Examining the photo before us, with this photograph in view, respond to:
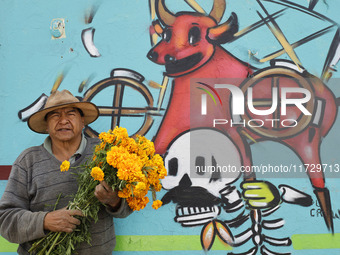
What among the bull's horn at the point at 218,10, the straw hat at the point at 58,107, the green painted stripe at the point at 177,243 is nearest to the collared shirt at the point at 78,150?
the straw hat at the point at 58,107

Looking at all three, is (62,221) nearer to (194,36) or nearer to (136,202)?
(136,202)

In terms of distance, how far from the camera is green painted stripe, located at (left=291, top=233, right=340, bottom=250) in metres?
2.66

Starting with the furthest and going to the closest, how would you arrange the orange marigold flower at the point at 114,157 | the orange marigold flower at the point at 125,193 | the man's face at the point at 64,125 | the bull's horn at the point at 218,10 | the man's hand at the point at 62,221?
the bull's horn at the point at 218,10
the man's face at the point at 64,125
the man's hand at the point at 62,221
the orange marigold flower at the point at 125,193
the orange marigold flower at the point at 114,157

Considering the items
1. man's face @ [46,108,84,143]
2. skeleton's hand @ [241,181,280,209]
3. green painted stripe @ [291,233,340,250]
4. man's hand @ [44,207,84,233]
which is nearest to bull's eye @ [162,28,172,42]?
man's face @ [46,108,84,143]

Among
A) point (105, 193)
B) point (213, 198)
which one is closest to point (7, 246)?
point (105, 193)

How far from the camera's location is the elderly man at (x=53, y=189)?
6.26ft

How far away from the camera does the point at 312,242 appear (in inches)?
105

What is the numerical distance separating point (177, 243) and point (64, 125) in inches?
59.9

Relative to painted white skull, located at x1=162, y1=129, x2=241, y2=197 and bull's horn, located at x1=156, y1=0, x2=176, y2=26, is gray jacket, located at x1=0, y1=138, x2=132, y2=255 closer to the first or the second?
painted white skull, located at x1=162, y1=129, x2=241, y2=197

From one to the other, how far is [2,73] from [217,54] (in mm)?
2165

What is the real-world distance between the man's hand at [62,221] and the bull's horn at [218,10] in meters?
2.18

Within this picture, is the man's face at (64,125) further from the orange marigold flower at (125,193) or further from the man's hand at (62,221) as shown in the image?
the orange marigold flower at (125,193)

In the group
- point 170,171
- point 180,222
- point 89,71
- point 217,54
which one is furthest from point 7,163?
point 217,54

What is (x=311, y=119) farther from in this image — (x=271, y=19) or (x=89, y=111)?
(x=89, y=111)
